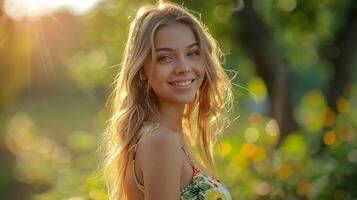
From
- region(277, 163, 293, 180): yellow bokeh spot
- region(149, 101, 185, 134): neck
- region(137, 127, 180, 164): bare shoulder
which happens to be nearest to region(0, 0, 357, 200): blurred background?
region(277, 163, 293, 180): yellow bokeh spot

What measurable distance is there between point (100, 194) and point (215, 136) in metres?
1.55

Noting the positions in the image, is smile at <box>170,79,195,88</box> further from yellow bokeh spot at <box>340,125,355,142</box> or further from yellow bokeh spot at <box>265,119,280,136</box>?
yellow bokeh spot at <box>265,119,280,136</box>

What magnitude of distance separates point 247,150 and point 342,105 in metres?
0.89

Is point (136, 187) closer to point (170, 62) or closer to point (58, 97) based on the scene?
point (170, 62)

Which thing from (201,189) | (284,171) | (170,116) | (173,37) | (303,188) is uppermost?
(284,171)

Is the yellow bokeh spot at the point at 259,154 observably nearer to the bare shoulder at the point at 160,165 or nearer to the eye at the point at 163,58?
the eye at the point at 163,58

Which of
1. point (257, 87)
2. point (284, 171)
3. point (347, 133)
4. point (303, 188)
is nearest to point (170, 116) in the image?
point (303, 188)

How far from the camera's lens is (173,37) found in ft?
8.85

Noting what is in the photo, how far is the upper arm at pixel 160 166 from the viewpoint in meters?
2.49

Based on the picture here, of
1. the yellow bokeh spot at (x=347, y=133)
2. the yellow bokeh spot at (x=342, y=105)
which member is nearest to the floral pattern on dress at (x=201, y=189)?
the yellow bokeh spot at (x=347, y=133)

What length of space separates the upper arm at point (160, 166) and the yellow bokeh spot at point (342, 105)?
4027mm

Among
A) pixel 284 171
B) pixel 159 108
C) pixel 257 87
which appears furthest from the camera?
pixel 257 87

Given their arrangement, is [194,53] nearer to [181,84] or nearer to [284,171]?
[181,84]

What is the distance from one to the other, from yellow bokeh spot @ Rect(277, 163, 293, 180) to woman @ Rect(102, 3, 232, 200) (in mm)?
2867
